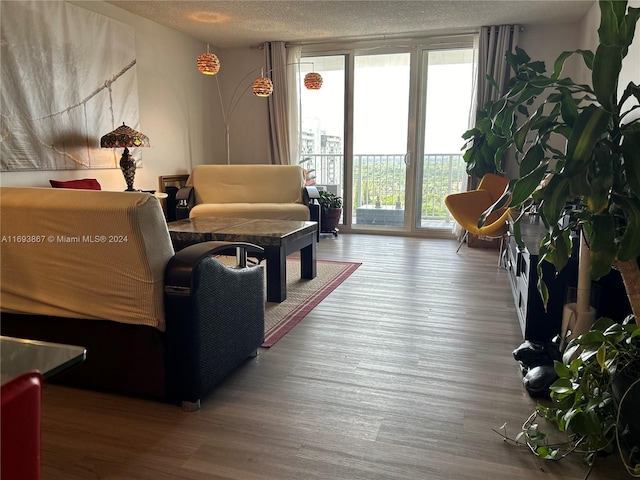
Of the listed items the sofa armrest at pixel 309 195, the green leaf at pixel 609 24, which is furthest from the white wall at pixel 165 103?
the green leaf at pixel 609 24

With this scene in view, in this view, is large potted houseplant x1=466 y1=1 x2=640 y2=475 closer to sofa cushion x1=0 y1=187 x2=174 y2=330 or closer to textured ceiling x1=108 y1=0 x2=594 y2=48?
sofa cushion x1=0 y1=187 x2=174 y2=330

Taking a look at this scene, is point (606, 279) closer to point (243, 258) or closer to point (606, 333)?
Answer: point (606, 333)

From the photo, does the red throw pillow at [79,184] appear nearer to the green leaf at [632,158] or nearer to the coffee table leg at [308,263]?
the coffee table leg at [308,263]

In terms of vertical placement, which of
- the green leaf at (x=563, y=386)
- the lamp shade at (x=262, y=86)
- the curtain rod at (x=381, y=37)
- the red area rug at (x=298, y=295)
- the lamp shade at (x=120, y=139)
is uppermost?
the curtain rod at (x=381, y=37)

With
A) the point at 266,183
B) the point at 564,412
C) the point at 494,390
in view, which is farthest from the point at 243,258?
the point at 266,183

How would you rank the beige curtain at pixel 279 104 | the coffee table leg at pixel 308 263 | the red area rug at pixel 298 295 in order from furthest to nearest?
1. the beige curtain at pixel 279 104
2. the coffee table leg at pixel 308 263
3. the red area rug at pixel 298 295

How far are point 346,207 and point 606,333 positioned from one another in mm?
4606

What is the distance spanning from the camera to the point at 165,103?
201 inches

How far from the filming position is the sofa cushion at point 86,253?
1.53 meters

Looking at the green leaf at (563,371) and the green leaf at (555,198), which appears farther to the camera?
the green leaf at (563,371)

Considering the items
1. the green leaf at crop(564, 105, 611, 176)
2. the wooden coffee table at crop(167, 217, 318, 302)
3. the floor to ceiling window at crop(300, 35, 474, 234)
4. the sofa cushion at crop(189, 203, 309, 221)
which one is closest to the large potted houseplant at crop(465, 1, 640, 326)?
the green leaf at crop(564, 105, 611, 176)

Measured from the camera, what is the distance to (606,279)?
2074 mm

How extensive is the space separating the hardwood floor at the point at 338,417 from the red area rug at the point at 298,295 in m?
0.09

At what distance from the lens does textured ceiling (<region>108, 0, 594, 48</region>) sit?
421cm
